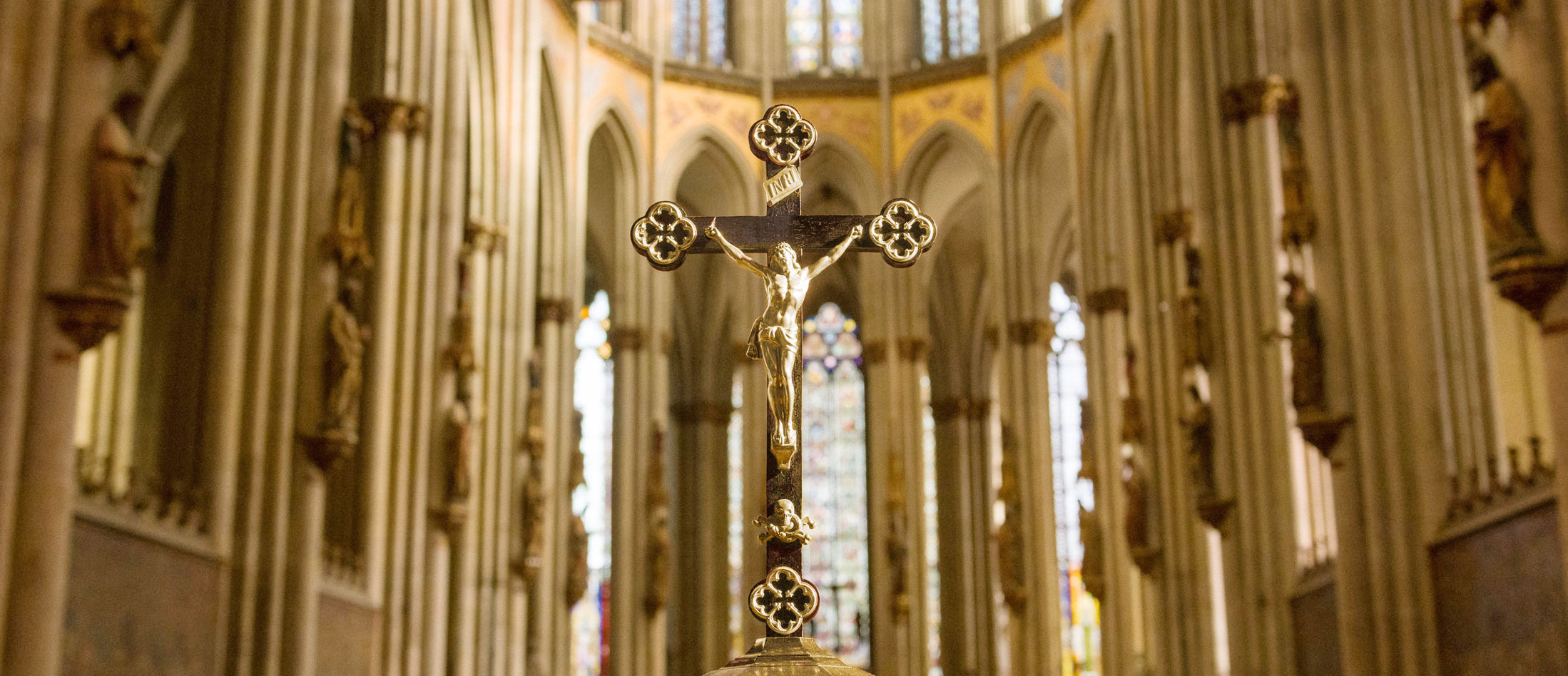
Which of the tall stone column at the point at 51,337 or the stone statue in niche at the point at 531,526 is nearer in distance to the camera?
the tall stone column at the point at 51,337

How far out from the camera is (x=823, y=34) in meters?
26.9

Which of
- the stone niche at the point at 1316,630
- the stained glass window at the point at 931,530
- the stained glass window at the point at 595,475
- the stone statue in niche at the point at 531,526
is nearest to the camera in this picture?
the stone niche at the point at 1316,630

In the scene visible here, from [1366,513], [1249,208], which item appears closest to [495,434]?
[1249,208]

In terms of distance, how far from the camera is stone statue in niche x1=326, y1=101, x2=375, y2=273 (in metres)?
13.5

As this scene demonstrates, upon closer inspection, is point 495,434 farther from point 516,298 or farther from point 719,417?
point 719,417

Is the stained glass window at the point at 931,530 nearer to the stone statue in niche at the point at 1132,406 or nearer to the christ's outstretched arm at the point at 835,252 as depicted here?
the stone statue in niche at the point at 1132,406

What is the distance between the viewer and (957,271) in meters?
28.6

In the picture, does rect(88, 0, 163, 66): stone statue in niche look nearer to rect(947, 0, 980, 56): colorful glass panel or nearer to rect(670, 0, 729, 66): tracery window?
rect(670, 0, 729, 66): tracery window

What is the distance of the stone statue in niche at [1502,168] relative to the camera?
9203mm

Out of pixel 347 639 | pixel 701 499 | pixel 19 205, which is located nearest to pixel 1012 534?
pixel 701 499

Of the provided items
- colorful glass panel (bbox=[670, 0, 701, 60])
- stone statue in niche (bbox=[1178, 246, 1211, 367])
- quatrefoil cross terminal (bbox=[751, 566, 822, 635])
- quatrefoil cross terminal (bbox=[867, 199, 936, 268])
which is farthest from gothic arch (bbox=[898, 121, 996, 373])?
quatrefoil cross terminal (bbox=[751, 566, 822, 635])

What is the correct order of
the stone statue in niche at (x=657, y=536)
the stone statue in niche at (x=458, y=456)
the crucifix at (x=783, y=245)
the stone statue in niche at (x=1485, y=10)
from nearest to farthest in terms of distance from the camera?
the crucifix at (x=783, y=245)
the stone statue in niche at (x=1485, y=10)
the stone statue in niche at (x=458, y=456)
the stone statue in niche at (x=657, y=536)

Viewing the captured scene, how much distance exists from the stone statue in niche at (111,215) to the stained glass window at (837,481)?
735 inches

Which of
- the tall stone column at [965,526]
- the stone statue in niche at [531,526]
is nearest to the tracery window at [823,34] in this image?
the tall stone column at [965,526]
